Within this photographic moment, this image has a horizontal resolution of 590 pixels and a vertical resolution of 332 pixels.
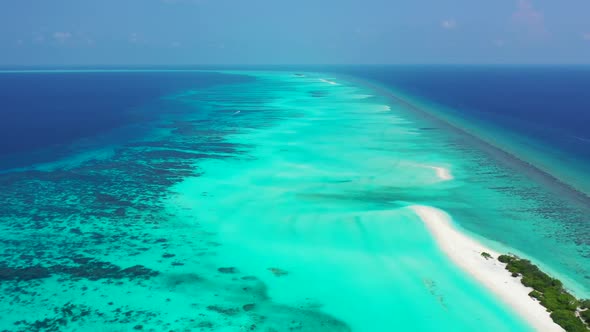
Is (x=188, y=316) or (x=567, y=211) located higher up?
(x=567, y=211)

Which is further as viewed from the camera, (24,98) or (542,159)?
(24,98)

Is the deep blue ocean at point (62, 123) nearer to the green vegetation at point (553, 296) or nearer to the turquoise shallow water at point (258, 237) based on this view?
the turquoise shallow water at point (258, 237)

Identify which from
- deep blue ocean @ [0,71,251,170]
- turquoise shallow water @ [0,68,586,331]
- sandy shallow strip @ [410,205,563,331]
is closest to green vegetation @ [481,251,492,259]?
sandy shallow strip @ [410,205,563,331]

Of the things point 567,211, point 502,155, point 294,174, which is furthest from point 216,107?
point 567,211

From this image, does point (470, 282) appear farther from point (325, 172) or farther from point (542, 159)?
point (542, 159)

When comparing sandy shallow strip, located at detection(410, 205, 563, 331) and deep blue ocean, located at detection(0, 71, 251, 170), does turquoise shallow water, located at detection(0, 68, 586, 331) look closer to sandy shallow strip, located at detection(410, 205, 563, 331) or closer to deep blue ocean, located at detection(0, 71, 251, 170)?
sandy shallow strip, located at detection(410, 205, 563, 331)

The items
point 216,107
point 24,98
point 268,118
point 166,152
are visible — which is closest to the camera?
point 166,152
